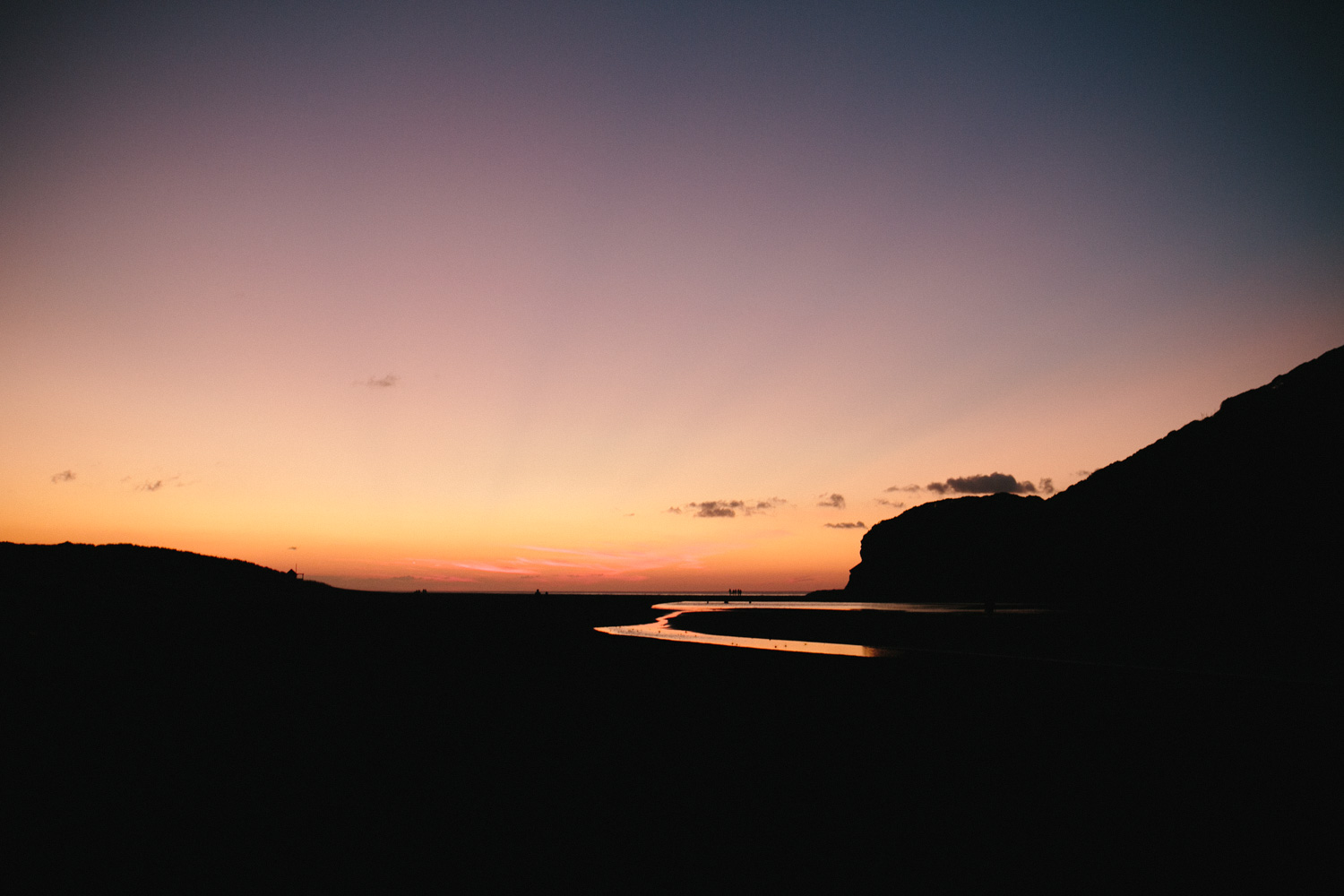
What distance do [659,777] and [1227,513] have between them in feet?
262

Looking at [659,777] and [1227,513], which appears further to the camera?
[1227,513]

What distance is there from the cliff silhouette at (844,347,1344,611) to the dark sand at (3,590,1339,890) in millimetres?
50923

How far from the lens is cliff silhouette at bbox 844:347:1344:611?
54.4 meters

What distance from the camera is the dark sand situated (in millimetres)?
6672

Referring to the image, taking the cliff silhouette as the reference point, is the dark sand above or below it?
below

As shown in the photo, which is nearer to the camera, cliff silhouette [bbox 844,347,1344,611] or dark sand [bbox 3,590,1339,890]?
dark sand [bbox 3,590,1339,890]

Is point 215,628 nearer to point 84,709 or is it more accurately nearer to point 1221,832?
point 84,709

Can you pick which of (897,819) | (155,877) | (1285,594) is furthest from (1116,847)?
(1285,594)

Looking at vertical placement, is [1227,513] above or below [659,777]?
above

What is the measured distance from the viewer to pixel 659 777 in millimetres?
9578

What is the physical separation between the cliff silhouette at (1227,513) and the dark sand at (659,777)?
50.9m

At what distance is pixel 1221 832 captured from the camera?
7492 millimetres

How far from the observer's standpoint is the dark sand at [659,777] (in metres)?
6.67

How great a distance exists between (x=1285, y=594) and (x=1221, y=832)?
63.9 meters
